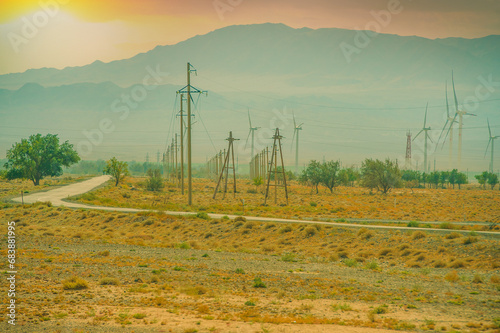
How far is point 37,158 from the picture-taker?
100500 mm

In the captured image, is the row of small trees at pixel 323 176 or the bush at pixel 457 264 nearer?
the bush at pixel 457 264

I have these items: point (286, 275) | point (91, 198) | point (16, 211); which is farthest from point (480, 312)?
point (91, 198)

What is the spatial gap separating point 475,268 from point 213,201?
148 ft

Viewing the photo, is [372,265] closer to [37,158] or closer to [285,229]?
[285,229]

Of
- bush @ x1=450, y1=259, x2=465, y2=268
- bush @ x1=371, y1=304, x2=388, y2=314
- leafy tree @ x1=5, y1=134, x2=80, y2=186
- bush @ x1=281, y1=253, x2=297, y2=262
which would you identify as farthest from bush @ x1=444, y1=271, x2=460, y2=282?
leafy tree @ x1=5, y1=134, x2=80, y2=186

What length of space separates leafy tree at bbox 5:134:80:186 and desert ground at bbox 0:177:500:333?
57.7 meters

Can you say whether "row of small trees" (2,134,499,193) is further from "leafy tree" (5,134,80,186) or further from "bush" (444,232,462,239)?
"bush" (444,232,462,239)

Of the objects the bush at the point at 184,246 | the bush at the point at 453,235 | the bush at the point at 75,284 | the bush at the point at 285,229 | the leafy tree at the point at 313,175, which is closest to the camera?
the bush at the point at 75,284

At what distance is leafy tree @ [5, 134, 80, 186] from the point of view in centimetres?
9631

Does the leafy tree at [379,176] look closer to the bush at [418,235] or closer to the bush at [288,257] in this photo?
the bush at [418,235]

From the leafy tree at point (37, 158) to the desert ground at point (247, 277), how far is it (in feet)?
189

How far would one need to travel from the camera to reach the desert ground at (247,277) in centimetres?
1628

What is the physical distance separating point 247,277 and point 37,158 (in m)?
89.7

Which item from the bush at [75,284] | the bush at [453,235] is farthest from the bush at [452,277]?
the bush at [75,284]
